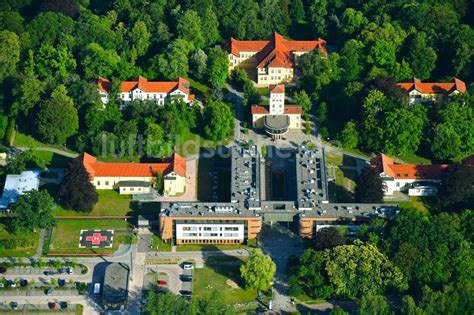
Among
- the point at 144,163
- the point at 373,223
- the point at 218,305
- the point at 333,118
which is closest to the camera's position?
the point at 218,305

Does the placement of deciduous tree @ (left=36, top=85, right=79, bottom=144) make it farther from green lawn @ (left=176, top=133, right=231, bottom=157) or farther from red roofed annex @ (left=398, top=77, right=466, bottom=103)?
red roofed annex @ (left=398, top=77, right=466, bottom=103)

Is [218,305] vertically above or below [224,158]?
below

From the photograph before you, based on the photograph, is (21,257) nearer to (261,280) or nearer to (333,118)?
(261,280)

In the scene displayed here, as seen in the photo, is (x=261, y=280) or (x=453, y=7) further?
(x=453, y=7)

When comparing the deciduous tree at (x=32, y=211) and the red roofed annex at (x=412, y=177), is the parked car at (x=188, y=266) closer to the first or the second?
the deciduous tree at (x=32, y=211)

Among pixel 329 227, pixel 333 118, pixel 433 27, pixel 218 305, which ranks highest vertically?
pixel 433 27

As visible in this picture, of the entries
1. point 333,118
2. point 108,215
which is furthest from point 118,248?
point 333,118

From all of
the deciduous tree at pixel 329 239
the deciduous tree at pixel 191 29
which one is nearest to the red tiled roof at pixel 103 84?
the deciduous tree at pixel 191 29
